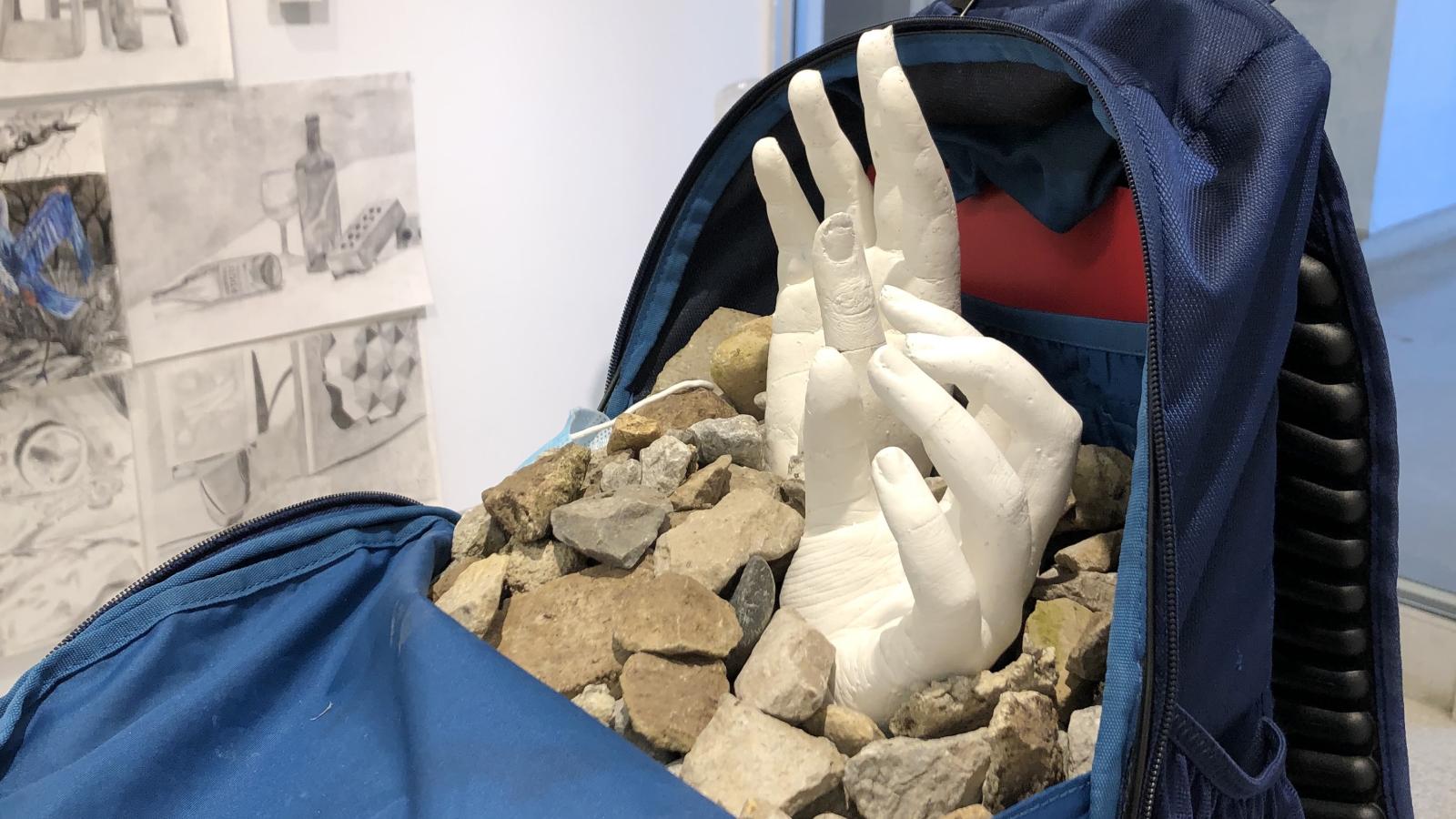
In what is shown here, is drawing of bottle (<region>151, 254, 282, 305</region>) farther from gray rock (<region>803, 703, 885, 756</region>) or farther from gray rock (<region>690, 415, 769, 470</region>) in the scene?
gray rock (<region>803, 703, 885, 756</region>)

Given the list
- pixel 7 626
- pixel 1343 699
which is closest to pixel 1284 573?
pixel 1343 699

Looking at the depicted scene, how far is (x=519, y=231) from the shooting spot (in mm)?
1213

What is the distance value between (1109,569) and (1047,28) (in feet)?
0.99

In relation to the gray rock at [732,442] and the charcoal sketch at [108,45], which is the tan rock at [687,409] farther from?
the charcoal sketch at [108,45]

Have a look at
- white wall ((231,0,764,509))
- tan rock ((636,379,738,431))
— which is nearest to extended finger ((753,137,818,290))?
tan rock ((636,379,738,431))

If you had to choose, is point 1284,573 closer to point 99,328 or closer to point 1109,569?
point 1109,569

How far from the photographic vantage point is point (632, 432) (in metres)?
0.73

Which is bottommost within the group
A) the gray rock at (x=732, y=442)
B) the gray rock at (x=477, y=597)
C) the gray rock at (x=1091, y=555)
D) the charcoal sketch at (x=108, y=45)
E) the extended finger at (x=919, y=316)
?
the gray rock at (x=477, y=597)

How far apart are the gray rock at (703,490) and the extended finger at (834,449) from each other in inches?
2.7

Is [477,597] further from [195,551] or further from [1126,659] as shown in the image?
[1126,659]

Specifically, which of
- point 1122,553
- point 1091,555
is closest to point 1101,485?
point 1091,555

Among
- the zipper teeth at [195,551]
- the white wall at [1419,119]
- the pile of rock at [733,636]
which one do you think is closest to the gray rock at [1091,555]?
the pile of rock at [733,636]

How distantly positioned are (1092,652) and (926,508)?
0.11 meters

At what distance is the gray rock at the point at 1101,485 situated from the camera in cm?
61
